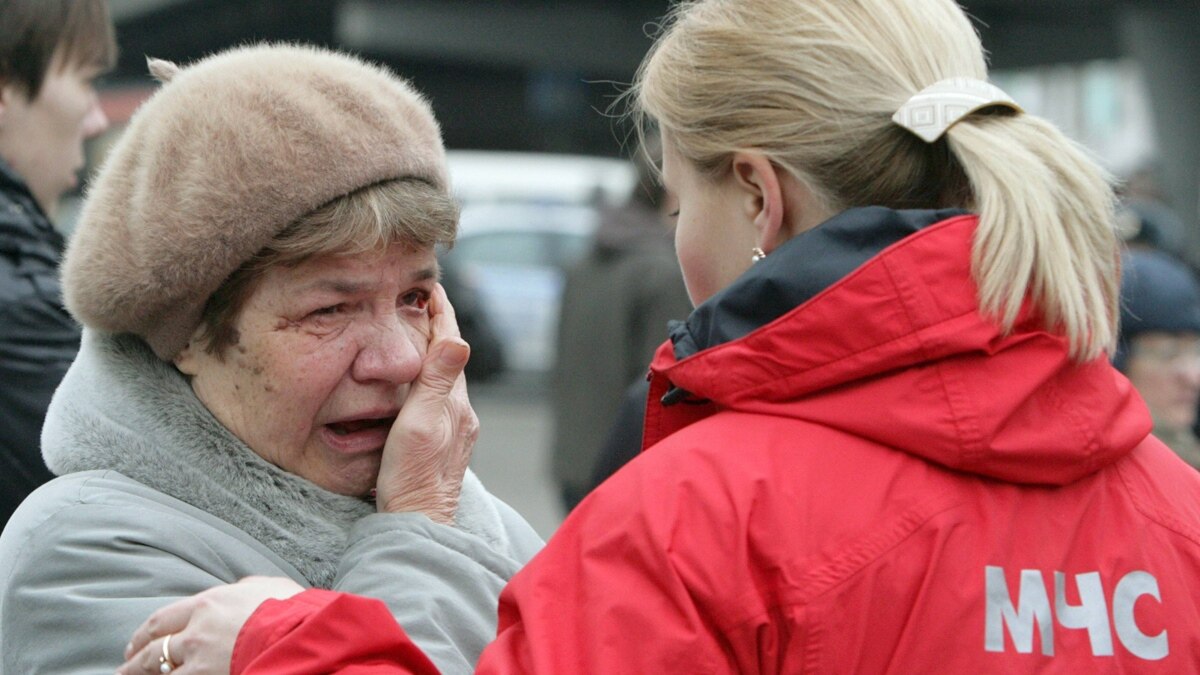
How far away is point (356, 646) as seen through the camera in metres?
1.76

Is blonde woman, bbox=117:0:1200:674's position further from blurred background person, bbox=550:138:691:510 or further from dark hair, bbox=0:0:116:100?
blurred background person, bbox=550:138:691:510

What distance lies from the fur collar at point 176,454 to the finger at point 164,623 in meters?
0.33

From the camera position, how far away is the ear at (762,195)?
73.4 inches

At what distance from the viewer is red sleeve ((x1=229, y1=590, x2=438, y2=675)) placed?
5.67 ft

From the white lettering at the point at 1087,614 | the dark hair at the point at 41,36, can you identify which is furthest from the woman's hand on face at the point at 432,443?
the dark hair at the point at 41,36

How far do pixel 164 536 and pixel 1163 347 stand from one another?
3629 mm

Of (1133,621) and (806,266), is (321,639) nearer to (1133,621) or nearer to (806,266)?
(806,266)

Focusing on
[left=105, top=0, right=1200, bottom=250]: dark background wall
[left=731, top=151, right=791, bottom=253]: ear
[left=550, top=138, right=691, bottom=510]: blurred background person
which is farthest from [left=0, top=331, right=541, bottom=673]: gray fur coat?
[left=105, top=0, right=1200, bottom=250]: dark background wall

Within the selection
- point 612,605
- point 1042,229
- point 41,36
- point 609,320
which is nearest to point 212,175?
point 612,605

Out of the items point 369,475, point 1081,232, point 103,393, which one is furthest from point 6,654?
point 1081,232

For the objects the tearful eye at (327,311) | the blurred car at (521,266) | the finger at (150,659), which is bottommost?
the blurred car at (521,266)

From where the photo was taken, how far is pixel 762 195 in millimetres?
1897

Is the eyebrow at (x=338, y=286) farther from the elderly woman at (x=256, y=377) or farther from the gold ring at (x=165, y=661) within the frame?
the gold ring at (x=165, y=661)

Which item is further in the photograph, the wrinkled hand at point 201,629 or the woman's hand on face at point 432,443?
the woman's hand on face at point 432,443
